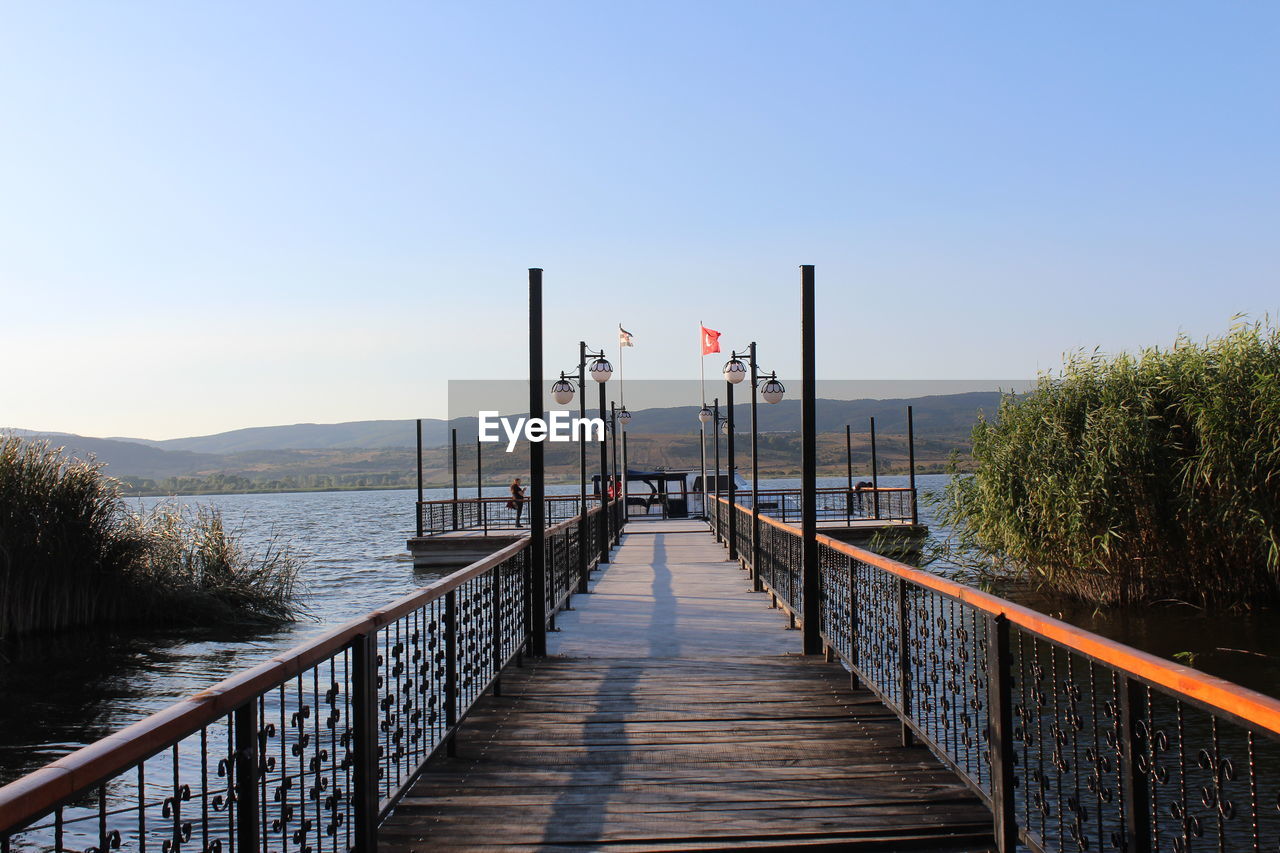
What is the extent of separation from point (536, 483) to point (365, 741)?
5020 mm

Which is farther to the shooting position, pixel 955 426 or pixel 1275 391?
pixel 955 426

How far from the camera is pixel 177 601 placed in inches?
624

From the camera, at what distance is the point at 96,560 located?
1449cm

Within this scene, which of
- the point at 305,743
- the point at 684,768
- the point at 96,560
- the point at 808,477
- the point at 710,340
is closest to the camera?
the point at 305,743

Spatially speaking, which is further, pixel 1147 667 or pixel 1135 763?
pixel 1135 763

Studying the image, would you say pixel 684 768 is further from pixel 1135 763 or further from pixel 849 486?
pixel 849 486

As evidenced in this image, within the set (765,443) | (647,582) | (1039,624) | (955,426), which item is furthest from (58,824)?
(955,426)

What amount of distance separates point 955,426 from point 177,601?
171057 mm

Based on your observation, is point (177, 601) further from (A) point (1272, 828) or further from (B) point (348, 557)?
(B) point (348, 557)

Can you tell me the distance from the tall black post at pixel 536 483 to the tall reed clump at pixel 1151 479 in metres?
8.03

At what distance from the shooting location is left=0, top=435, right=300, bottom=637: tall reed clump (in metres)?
13.5

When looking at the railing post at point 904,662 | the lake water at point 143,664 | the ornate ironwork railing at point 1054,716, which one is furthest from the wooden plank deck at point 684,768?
the lake water at point 143,664

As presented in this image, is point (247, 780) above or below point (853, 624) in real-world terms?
above

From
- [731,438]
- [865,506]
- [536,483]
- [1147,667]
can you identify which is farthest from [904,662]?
[865,506]
